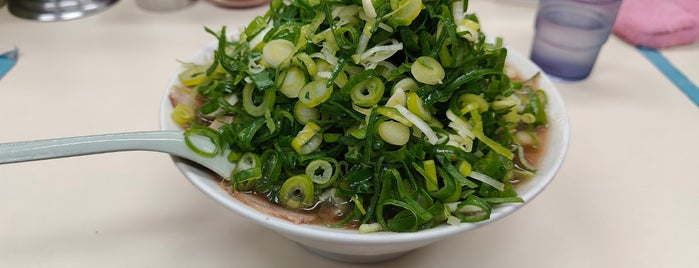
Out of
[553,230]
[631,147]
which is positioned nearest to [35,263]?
[553,230]

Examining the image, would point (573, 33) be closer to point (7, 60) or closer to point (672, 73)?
point (672, 73)

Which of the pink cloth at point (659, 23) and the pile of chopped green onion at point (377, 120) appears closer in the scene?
the pile of chopped green onion at point (377, 120)

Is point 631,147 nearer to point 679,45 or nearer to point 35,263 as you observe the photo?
point 679,45

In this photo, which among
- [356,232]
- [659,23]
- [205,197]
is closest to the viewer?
[356,232]

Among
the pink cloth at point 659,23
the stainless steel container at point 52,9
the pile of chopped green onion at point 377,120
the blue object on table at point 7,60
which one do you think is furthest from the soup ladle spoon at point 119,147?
the pink cloth at point 659,23

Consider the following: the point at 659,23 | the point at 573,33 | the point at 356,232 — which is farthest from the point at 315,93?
the point at 659,23

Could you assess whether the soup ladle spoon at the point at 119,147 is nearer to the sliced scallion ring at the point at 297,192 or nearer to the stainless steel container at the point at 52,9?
the sliced scallion ring at the point at 297,192
